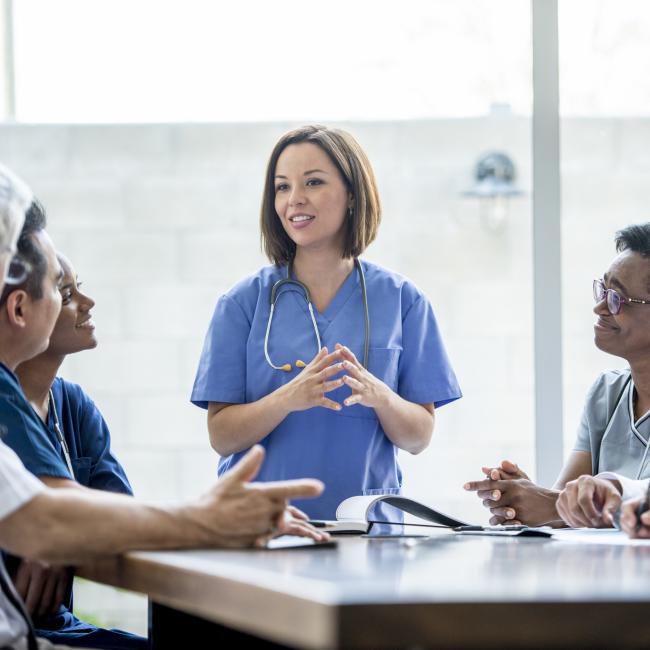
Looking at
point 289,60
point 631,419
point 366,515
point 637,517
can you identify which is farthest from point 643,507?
point 289,60

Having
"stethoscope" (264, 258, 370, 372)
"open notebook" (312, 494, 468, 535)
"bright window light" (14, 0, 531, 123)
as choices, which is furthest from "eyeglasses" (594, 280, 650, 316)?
"bright window light" (14, 0, 531, 123)

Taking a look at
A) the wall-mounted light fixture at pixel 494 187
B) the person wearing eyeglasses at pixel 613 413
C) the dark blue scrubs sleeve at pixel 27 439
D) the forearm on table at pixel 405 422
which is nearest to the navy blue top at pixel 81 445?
the dark blue scrubs sleeve at pixel 27 439

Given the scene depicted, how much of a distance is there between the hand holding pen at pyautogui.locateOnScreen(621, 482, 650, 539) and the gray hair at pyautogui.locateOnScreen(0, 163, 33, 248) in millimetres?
895

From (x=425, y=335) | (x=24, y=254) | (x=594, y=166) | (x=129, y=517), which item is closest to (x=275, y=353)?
(x=425, y=335)

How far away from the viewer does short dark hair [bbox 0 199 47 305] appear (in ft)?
4.40

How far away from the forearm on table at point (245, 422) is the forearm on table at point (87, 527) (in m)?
0.79

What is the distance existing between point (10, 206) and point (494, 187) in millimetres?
1841

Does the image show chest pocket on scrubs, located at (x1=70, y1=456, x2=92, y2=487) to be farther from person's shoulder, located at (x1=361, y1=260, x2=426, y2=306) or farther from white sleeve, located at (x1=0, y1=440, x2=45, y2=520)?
person's shoulder, located at (x1=361, y1=260, x2=426, y2=306)

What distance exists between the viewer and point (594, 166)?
2711 mm

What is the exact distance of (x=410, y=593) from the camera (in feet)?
2.70

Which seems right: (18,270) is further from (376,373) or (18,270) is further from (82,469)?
(376,373)

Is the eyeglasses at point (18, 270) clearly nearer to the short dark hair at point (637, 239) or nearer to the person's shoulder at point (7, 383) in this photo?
the person's shoulder at point (7, 383)

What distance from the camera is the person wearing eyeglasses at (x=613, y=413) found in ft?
6.23

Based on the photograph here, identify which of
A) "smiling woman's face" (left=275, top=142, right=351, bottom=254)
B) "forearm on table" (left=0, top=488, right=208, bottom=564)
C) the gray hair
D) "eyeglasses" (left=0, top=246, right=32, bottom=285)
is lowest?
"forearm on table" (left=0, top=488, right=208, bottom=564)
